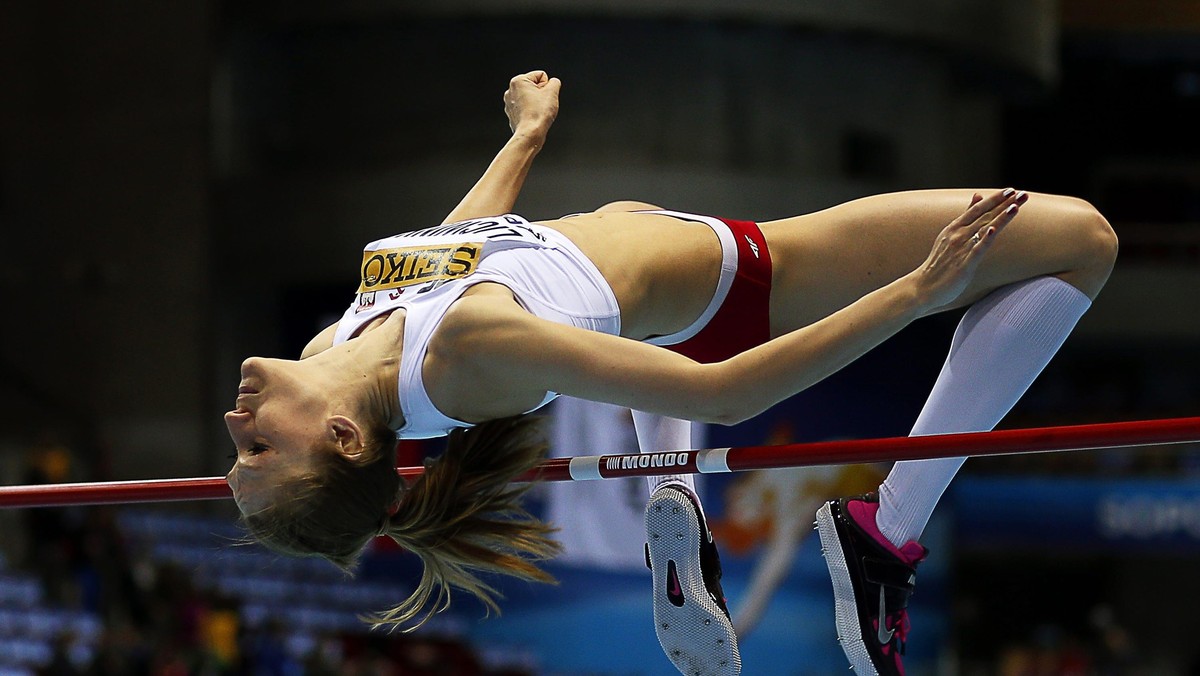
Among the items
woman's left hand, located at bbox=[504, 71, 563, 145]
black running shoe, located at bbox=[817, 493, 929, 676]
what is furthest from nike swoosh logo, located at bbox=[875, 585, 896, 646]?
woman's left hand, located at bbox=[504, 71, 563, 145]

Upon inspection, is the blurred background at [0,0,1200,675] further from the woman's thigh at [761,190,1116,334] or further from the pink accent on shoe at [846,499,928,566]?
the woman's thigh at [761,190,1116,334]

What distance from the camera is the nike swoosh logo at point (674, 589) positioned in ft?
11.3

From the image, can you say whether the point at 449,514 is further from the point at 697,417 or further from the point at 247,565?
the point at 247,565

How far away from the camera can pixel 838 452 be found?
2975 mm

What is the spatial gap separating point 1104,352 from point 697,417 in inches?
573

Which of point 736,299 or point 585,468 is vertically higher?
point 736,299

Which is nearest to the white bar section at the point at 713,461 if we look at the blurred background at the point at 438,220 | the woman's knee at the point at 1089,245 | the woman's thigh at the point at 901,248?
the woman's thigh at the point at 901,248

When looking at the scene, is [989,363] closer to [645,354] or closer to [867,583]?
[867,583]

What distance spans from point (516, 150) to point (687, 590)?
1.17 meters

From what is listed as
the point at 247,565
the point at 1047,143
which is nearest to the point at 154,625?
the point at 247,565

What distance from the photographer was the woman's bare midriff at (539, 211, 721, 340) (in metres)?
3.19

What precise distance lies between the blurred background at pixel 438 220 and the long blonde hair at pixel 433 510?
255 inches

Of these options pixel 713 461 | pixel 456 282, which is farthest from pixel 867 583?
pixel 456 282

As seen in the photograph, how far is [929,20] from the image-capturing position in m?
13.1
